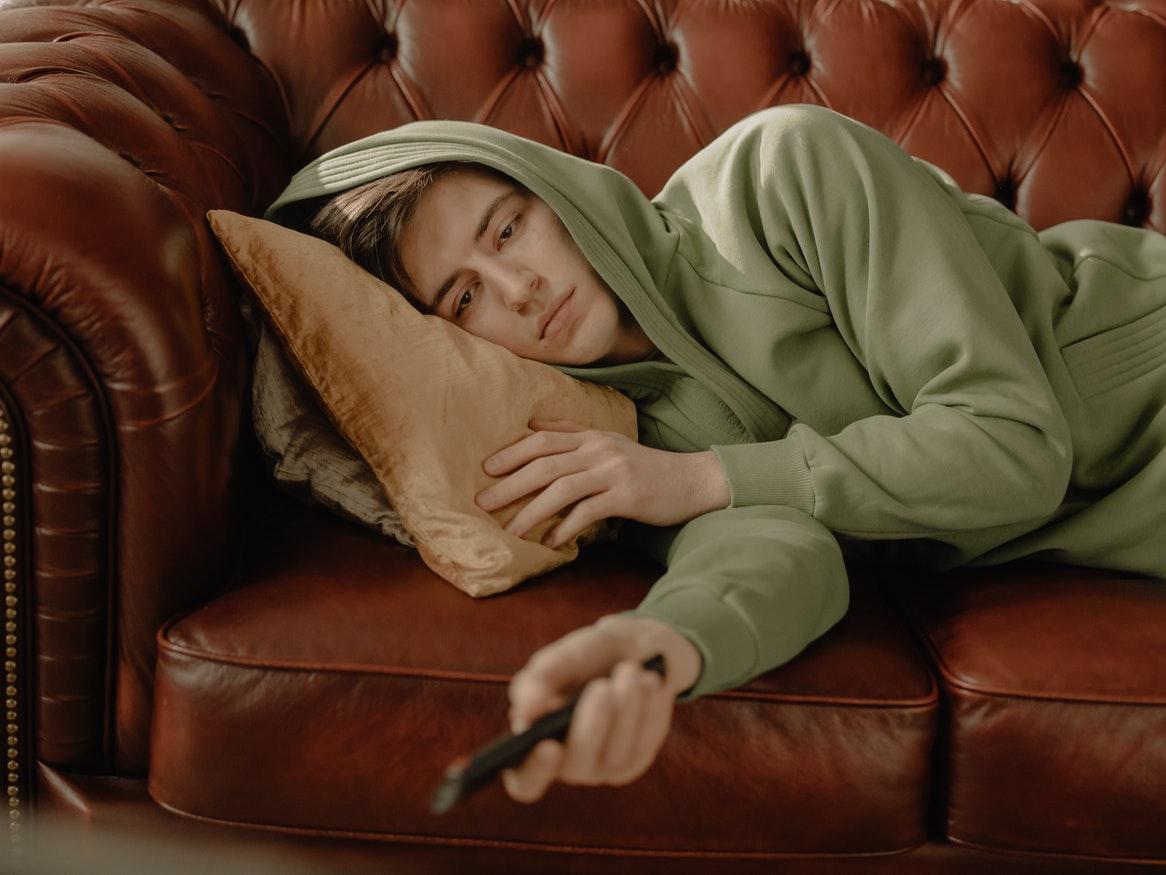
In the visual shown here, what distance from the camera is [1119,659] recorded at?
739 mm

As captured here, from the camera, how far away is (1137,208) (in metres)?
1.30

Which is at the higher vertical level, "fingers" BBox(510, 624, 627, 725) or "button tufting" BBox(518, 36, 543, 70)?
"button tufting" BBox(518, 36, 543, 70)

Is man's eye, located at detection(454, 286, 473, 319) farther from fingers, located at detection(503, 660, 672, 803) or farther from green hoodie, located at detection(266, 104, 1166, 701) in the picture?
fingers, located at detection(503, 660, 672, 803)

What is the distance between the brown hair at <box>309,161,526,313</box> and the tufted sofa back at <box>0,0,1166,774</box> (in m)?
0.11

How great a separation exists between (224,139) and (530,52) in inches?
17.7

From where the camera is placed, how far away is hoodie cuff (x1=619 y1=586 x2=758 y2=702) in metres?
0.59

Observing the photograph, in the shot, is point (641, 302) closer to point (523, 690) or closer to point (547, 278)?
point (547, 278)

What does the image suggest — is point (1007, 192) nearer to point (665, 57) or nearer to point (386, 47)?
point (665, 57)

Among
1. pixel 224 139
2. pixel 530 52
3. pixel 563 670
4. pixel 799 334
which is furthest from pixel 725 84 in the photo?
pixel 563 670

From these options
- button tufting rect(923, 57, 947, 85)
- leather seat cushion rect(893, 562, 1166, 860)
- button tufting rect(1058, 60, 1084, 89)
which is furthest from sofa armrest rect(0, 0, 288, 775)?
button tufting rect(1058, 60, 1084, 89)

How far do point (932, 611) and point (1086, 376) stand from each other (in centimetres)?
30

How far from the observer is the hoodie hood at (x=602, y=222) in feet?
3.10

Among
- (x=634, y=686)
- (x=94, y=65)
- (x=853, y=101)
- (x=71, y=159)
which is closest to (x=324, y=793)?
(x=634, y=686)

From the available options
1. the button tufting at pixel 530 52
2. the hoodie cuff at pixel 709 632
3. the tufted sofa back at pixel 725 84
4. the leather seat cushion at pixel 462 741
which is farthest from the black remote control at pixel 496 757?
the button tufting at pixel 530 52
